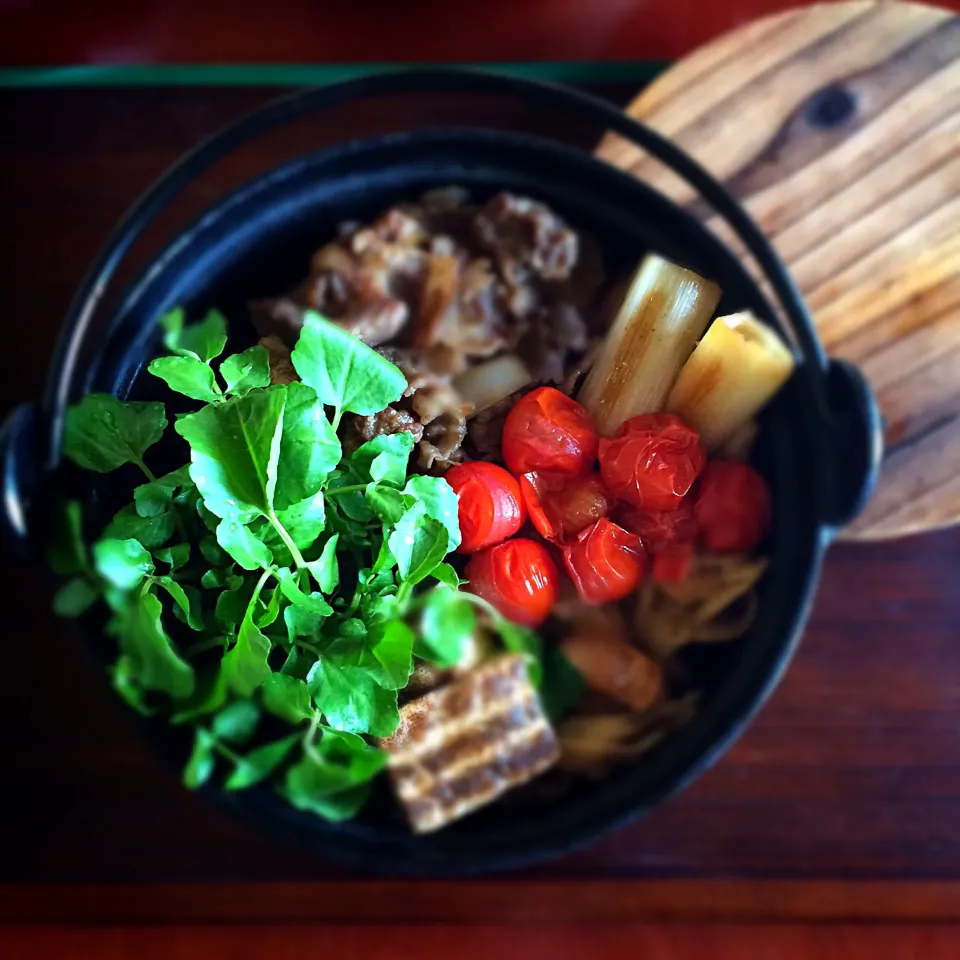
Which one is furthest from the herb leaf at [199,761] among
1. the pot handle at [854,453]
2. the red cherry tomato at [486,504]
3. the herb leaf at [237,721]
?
the pot handle at [854,453]

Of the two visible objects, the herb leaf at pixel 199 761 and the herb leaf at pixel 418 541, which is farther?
the herb leaf at pixel 199 761

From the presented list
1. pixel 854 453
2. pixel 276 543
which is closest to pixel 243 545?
pixel 276 543

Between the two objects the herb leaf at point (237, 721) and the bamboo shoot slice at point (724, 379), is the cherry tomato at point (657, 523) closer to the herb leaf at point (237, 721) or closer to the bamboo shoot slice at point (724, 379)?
the bamboo shoot slice at point (724, 379)

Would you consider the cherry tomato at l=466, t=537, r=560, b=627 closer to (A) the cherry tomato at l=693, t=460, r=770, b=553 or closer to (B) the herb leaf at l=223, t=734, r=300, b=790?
(A) the cherry tomato at l=693, t=460, r=770, b=553

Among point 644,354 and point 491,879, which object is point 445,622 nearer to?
point 644,354

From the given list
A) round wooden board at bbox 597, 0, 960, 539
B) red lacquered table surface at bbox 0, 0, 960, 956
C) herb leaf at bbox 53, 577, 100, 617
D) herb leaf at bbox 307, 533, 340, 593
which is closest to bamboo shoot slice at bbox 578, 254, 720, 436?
herb leaf at bbox 307, 533, 340, 593

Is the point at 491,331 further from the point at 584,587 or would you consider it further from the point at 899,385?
the point at 899,385

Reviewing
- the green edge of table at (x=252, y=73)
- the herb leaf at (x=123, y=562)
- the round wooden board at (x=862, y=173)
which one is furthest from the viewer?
the green edge of table at (x=252, y=73)
